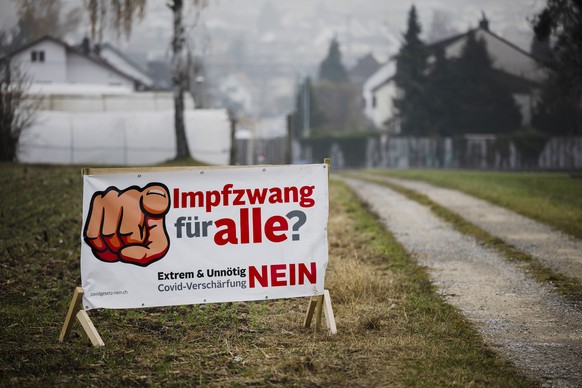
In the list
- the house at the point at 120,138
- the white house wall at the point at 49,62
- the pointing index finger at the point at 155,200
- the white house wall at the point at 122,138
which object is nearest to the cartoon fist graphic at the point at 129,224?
the pointing index finger at the point at 155,200

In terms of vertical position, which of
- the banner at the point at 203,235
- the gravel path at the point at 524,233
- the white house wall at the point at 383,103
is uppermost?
the white house wall at the point at 383,103

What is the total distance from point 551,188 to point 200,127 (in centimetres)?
1664

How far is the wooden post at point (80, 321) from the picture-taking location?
766cm

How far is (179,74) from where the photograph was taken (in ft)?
108

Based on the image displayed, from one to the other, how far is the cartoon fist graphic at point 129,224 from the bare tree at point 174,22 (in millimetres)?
24066

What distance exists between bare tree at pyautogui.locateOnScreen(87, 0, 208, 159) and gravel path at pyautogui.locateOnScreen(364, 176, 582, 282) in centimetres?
1337

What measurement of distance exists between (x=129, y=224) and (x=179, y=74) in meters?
25.7

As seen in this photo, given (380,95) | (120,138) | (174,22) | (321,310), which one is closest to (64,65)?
(120,138)

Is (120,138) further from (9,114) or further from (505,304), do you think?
(505,304)

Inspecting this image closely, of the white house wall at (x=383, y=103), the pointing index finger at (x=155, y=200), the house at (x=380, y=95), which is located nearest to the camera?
the pointing index finger at (x=155, y=200)

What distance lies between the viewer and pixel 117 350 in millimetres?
7559

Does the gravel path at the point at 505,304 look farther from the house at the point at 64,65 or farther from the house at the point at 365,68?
the house at the point at 365,68

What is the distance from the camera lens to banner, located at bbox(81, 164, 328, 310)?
784 centimetres

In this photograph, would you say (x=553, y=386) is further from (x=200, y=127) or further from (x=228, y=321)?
(x=200, y=127)
